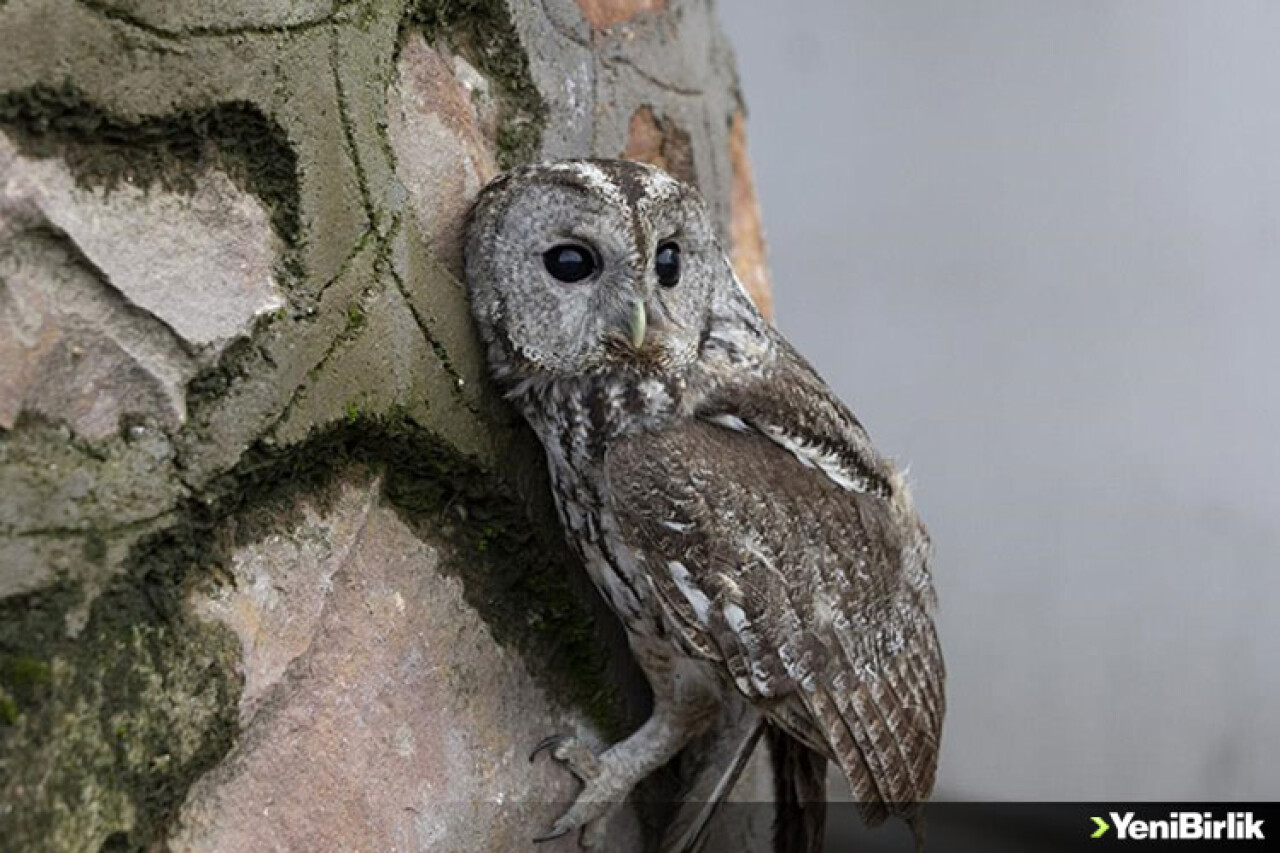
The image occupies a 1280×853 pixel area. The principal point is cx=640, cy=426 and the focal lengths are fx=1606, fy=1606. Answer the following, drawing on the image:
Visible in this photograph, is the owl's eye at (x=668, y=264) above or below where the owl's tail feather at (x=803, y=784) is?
above

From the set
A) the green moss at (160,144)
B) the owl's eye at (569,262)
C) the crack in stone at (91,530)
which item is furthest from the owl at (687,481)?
the crack in stone at (91,530)

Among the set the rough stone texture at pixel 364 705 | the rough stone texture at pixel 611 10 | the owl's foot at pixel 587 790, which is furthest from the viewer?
the rough stone texture at pixel 611 10

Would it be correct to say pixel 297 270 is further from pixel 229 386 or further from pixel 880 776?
pixel 880 776

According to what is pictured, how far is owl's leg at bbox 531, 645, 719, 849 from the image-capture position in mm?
1951

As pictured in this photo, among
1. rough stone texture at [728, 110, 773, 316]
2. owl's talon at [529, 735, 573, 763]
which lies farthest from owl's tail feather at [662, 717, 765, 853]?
rough stone texture at [728, 110, 773, 316]

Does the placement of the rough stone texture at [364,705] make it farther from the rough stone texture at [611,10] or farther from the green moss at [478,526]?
the rough stone texture at [611,10]

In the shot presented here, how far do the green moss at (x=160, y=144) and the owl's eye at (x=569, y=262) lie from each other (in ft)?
1.18

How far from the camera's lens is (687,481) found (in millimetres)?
1837

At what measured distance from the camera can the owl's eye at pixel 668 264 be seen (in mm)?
1913

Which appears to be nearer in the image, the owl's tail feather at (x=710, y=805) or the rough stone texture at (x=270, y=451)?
the rough stone texture at (x=270, y=451)

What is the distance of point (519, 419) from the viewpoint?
1.93 m

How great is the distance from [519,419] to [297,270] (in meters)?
0.42

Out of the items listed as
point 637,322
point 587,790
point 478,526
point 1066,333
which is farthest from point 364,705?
point 1066,333

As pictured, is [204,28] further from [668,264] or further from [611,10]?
[611,10]
